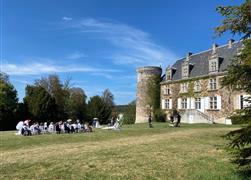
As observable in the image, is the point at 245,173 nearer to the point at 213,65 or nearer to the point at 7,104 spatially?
the point at 213,65

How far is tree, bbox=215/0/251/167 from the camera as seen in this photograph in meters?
7.49

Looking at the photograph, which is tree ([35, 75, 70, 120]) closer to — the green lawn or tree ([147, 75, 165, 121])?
tree ([147, 75, 165, 121])

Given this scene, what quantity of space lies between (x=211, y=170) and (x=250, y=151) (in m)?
2.59

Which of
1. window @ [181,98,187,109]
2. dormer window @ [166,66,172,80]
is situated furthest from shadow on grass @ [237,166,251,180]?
dormer window @ [166,66,172,80]

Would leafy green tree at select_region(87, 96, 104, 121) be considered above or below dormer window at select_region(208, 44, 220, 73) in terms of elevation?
below

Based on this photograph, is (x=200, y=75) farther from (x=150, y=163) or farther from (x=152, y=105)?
(x=150, y=163)

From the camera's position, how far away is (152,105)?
46844 millimetres

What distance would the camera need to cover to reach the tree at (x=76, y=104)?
63125 millimetres

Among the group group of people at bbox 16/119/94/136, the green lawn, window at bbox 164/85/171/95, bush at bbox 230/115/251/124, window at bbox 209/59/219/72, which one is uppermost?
window at bbox 209/59/219/72

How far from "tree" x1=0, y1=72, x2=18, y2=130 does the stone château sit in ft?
65.0

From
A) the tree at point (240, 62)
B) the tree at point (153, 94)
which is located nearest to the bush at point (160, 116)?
the tree at point (153, 94)

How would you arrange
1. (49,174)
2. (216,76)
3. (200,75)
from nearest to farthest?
(49,174)
(216,76)
(200,75)

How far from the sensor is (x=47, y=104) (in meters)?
53.6

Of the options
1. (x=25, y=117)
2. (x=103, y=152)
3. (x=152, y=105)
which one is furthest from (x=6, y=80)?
(x=103, y=152)
